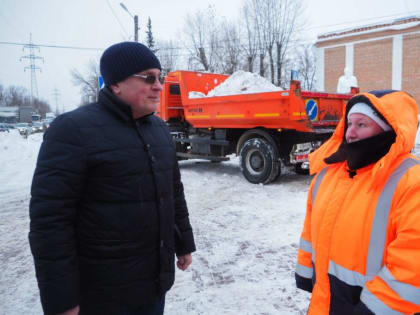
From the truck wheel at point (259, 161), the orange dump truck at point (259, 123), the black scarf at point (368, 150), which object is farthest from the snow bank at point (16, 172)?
the black scarf at point (368, 150)

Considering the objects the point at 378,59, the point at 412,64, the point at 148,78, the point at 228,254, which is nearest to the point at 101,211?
the point at 148,78

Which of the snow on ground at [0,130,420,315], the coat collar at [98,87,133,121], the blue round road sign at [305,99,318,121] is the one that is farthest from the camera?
the blue round road sign at [305,99,318,121]

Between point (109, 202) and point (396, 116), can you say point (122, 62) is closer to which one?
point (109, 202)

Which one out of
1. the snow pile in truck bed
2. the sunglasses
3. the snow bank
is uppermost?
the snow pile in truck bed

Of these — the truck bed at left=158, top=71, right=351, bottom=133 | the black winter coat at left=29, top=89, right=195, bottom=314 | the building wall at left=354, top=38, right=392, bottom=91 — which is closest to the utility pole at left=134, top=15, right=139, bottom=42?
the truck bed at left=158, top=71, right=351, bottom=133

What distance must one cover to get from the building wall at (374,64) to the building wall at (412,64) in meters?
1.04

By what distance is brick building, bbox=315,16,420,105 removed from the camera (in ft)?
80.6

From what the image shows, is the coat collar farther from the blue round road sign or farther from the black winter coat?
the blue round road sign

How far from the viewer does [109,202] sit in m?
1.56

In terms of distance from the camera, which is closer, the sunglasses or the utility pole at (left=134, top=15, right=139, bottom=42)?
the sunglasses

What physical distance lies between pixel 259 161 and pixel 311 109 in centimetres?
164

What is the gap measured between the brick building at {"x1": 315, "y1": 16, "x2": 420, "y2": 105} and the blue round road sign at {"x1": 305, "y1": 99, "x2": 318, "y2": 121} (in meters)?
21.6

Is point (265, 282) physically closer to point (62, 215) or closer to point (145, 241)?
point (145, 241)

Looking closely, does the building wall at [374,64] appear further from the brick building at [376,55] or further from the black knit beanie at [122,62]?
the black knit beanie at [122,62]
